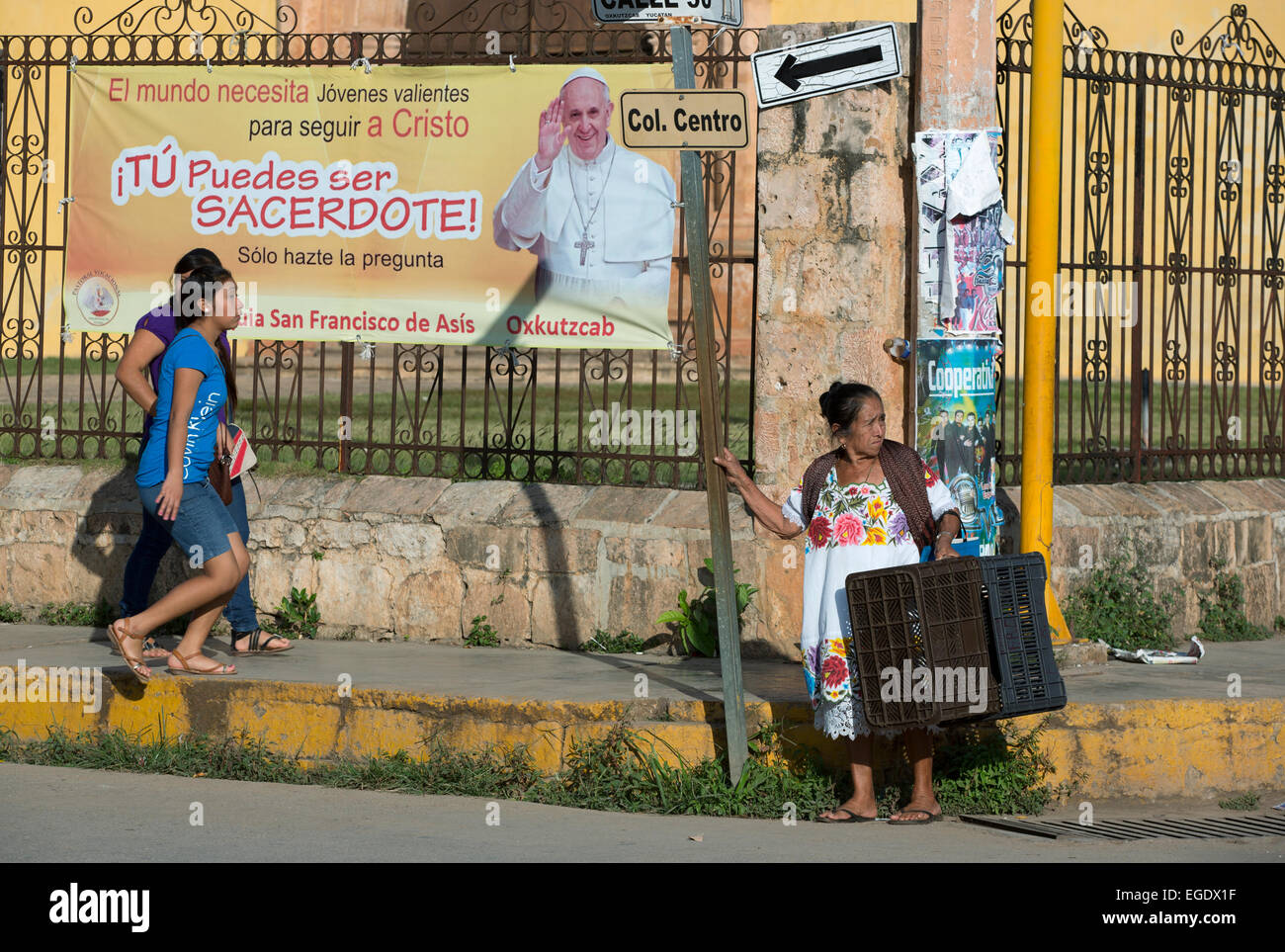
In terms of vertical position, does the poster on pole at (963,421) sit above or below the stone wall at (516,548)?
above

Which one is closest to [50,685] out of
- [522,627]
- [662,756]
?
[522,627]

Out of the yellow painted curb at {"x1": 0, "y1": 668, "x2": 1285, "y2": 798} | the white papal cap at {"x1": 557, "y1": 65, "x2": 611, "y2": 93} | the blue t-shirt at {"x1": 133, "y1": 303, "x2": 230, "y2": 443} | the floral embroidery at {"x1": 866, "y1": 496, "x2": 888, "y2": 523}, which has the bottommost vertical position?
the yellow painted curb at {"x1": 0, "y1": 668, "x2": 1285, "y2": 798}

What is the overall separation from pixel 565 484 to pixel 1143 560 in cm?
289

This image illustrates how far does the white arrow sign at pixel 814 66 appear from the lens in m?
7.09

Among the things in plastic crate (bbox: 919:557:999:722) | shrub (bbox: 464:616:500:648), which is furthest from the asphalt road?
shrub (bbox: 464:616:500:648)

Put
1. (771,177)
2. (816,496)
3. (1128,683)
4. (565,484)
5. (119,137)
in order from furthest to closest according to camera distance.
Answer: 1. (119,137)
2. (565,484)
3. (771,177)
4. (1128,683)
5. (816,496)

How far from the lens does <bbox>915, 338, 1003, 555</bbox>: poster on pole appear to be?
7258 millimetres

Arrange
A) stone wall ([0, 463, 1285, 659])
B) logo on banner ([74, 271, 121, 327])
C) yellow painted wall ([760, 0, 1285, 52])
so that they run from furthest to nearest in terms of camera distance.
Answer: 1. yellow painted wall ([760, 0, 1285, 52])
2. logo on banner ([74, 271, 121, 327])
3. stone wall ([0, 463, 1285, 659])

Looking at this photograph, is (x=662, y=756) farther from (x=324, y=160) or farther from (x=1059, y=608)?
(x=324, y=160)

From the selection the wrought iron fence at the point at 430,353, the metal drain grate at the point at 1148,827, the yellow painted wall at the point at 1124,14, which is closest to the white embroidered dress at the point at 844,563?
the metal drain grate at the point at 1148,827

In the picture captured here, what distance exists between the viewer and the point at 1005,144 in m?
7.74

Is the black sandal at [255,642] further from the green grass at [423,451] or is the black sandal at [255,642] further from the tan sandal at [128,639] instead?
the green grass at [423,451]

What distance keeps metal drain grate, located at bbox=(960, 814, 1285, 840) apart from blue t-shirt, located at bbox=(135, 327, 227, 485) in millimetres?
3367

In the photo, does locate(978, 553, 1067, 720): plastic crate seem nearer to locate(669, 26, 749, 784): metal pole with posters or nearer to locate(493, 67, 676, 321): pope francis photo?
locate(669, 26, 749, 784): metal pole with posters
